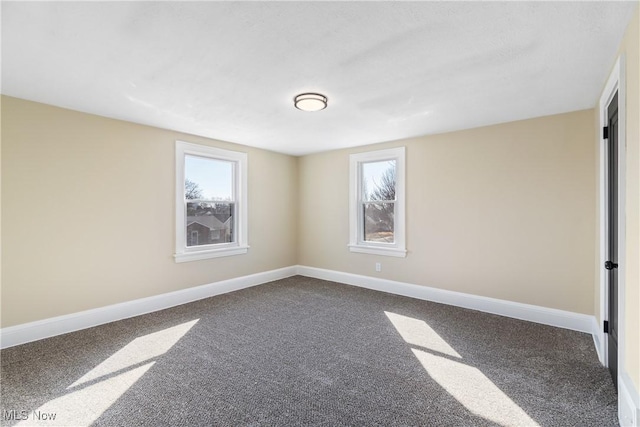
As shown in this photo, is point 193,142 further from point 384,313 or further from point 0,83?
point 384,313

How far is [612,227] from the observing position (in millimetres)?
2533

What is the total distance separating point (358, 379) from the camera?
2.34m

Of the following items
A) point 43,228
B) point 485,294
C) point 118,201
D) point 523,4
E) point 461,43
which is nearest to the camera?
point 523,4

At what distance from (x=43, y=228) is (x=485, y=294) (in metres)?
5.02

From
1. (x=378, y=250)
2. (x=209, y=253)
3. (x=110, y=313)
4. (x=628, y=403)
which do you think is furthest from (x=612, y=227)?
(x=110, y=313)

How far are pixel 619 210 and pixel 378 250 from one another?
322 cm

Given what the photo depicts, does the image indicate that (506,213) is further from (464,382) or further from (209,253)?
(209,253)

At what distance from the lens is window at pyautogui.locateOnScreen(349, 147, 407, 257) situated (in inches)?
186

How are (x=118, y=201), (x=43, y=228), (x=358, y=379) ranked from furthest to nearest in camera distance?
(x=118, y=201) < (x=43, y=228) < (x=358, y=379)

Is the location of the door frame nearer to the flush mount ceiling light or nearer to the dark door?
the dark door

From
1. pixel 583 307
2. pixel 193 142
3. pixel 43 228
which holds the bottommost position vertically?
pixel 583 307

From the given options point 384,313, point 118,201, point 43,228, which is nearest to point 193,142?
point 118,201

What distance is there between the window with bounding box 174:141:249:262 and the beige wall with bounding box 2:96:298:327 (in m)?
0.13

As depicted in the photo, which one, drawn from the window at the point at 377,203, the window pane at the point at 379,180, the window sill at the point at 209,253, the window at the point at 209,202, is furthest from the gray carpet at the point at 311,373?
the window pane at the point at 379,180
